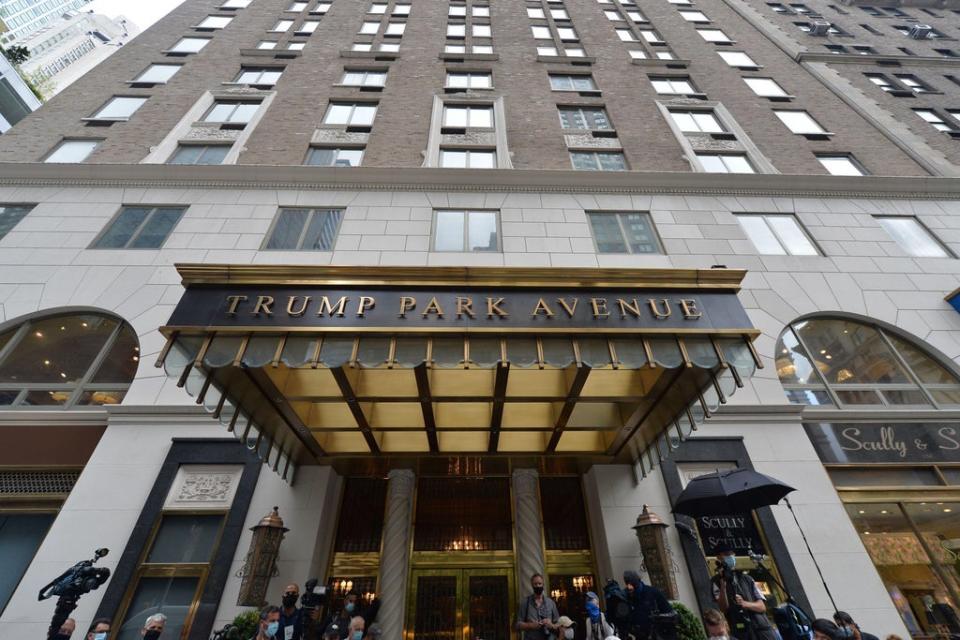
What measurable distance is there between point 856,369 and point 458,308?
10713mm

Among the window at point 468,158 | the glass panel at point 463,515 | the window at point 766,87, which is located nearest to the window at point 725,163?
the window at point 766,87

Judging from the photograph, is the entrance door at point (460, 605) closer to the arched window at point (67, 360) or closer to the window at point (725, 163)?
the arched window at point (67, 360)

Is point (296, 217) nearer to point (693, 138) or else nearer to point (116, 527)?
point (116, 527)

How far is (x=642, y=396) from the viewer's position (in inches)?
287

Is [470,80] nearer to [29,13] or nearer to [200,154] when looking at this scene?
[200,154]

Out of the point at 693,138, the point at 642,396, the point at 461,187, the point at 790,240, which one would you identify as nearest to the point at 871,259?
the point at 790,240

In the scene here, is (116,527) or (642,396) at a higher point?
(642,396)

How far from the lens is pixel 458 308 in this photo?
670cm

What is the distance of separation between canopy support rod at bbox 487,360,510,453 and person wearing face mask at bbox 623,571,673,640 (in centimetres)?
319

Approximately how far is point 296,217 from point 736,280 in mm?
11786

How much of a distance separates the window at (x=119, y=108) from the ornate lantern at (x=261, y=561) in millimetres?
17665

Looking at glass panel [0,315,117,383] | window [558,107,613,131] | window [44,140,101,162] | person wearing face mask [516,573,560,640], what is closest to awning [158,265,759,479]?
person wearing face mask [516,573,560,640]

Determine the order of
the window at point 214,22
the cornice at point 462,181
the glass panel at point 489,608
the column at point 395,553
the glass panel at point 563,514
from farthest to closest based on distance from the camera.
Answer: the window at point 214,22
the cornice at point 462,181
the glass panel at point 563,514
the glass panel at point 489,608
the column at point 395,553

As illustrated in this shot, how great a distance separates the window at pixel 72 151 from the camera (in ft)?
48.4
